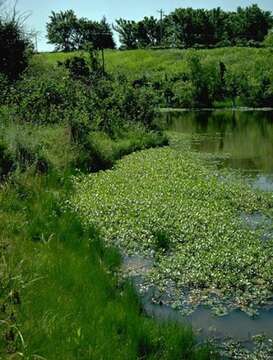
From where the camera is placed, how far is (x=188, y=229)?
12453 mm

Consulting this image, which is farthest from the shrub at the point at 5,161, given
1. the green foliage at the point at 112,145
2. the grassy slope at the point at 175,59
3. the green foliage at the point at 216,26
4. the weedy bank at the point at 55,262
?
the green foliage at the point at 216,26

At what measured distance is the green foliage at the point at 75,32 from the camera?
128625 millimetres

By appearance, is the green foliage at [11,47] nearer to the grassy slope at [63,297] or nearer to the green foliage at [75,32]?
the grassy slope at [63,297]

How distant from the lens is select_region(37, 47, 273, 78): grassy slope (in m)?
89.0

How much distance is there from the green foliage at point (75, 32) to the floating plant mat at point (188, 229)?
11064 centimetres

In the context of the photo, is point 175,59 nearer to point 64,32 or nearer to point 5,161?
point 64,32

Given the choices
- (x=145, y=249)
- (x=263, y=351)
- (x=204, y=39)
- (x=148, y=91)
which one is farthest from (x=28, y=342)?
(x=204, y=39)

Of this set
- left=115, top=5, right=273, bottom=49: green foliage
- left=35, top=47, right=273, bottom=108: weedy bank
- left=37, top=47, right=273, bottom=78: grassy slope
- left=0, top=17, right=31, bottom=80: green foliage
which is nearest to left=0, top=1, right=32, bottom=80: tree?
left=0, top=17, right=31, bottom=80: green foliage

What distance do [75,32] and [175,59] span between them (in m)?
38.6

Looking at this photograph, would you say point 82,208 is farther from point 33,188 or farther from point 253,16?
point 253,16

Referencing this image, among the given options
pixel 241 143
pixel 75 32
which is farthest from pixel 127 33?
pixel 241 143

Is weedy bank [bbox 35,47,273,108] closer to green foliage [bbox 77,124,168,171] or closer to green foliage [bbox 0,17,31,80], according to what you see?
green foliage [bbox 77,124,168,171]

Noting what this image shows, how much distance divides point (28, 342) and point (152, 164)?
53.1ft

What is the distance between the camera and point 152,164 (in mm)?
21719
